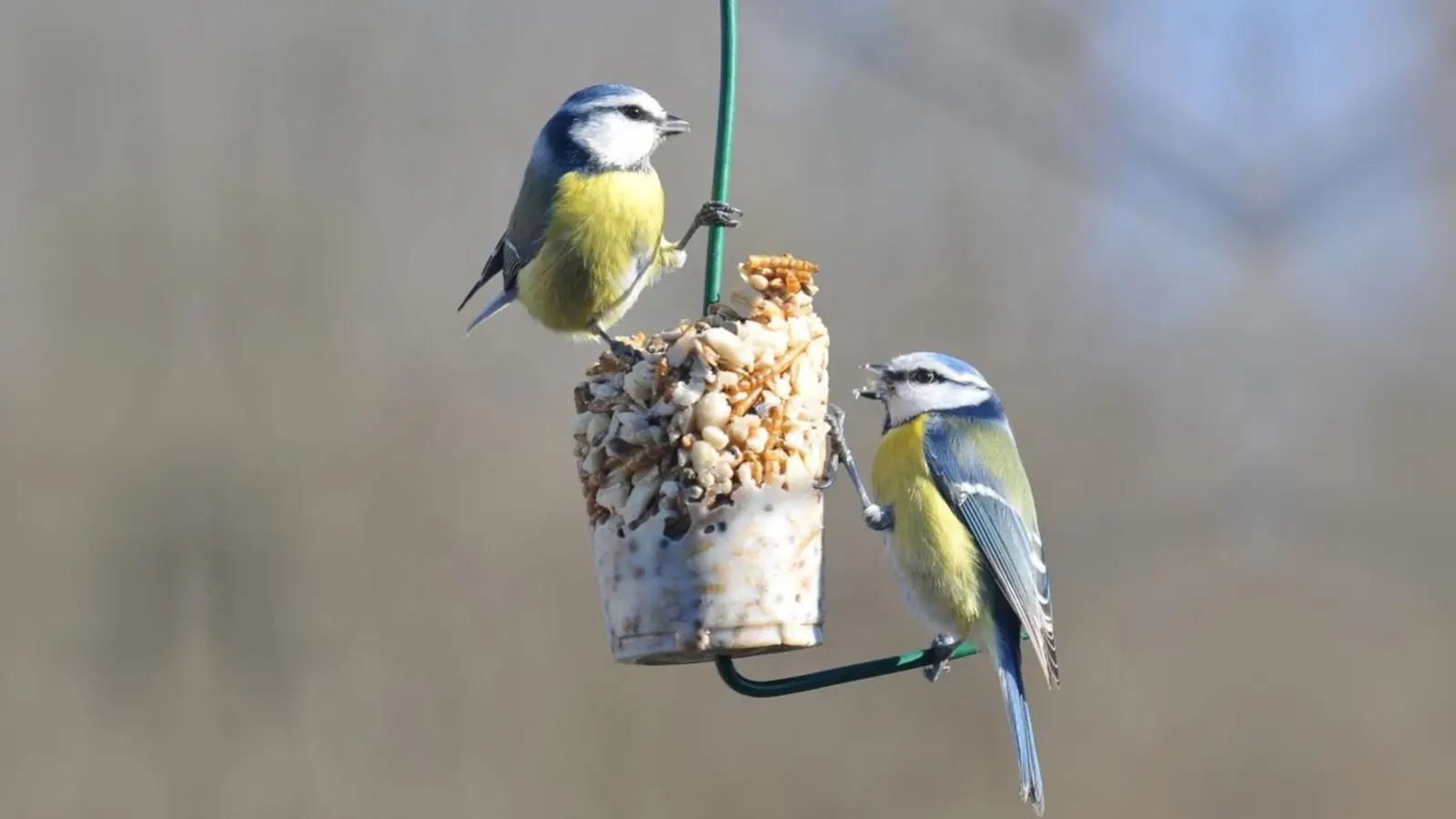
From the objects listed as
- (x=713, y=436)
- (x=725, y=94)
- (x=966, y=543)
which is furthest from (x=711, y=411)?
(x=966, y=543)

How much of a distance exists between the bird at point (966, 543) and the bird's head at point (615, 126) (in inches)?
23.9

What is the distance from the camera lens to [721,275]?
2422 millimetres

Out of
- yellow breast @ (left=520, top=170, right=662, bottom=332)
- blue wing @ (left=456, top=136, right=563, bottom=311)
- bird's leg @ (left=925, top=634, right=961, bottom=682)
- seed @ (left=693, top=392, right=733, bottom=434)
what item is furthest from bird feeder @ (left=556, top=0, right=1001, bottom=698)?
blue wing @ (left=456, top=136, right=563, bottom=311)

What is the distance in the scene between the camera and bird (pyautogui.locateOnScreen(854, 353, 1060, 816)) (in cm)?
258

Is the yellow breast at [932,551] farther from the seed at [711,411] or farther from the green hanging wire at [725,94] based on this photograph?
the green hanging wire at [725,94]

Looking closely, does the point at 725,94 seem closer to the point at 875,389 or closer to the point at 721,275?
the point at 721,275

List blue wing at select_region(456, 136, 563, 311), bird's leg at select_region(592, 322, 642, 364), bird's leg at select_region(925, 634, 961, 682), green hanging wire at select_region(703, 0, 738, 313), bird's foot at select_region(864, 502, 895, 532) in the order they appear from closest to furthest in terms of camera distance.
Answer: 1. green hanging wire at select_region(703, 0, 738, 313)
2. bird's leg at select_region(592, 322, 642, 364)
3. bird's leg at select_region(925, 634, 961, 682)
4. bird's foot at select_region(864, 502, 895, 532)
5. blue wing at select_region(456, 136, 563, 311)

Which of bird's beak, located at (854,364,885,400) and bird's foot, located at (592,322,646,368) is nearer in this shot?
bird's foot, located at (592,322,646,368)

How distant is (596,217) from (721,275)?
1.33 feet

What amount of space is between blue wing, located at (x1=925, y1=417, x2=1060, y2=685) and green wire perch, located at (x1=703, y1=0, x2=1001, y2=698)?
9.2 inches

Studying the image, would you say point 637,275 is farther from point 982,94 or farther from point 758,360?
point 982,94

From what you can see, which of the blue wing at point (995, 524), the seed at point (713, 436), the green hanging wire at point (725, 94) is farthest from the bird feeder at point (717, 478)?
the blue wing at point (995, 524)

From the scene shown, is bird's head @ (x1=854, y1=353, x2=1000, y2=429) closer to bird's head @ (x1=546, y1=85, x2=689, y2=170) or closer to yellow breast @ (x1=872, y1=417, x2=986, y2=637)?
yellow breast @ (x1=872, y1=417, x2=986, y2=637)

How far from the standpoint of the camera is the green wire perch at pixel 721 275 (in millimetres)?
2197
